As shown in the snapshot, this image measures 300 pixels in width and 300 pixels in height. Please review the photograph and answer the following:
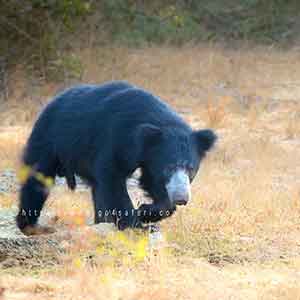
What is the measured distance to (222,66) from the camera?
17109 millimetres

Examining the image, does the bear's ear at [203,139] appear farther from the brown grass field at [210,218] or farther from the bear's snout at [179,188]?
the brown grass field at [210,218]

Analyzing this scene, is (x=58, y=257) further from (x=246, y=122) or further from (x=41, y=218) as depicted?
(x=246, y=122)

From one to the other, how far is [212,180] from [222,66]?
327 inches

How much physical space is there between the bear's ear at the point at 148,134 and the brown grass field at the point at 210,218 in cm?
59

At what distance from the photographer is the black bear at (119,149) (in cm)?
592

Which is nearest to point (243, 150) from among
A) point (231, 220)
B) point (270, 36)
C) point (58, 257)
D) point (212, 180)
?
point (212, 180)

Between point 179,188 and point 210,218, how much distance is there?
3.49ft

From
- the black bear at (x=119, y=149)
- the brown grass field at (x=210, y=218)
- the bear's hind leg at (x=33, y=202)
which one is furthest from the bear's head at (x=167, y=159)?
the bear's hind leg at (x=33, y=202)

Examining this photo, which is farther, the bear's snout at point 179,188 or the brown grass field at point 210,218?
the bear's snout at point 179,188

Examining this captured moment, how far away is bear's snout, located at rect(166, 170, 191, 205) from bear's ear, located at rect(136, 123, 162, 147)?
0.84 feet

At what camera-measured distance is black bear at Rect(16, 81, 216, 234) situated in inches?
233

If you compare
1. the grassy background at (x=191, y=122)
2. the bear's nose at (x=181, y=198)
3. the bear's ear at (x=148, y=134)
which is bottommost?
the grassy background at (x=191, y=122)

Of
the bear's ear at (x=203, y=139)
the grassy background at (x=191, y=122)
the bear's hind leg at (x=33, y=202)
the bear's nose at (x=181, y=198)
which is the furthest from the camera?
the bear's hind leg at (x=33, y=202)

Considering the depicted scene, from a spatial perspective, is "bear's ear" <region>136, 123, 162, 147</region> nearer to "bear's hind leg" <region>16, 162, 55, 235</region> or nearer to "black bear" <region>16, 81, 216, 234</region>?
"black bear" <region>16, 81, 216, 234</region>
